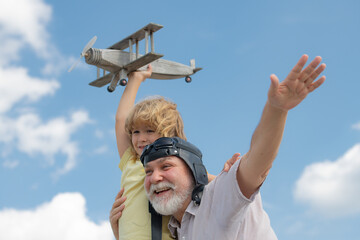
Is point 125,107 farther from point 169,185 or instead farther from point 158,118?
point 169,185

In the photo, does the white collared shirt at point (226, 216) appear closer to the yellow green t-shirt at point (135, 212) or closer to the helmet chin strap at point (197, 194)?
the helmet chin strap at point (197, 194)

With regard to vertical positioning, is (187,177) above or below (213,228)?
above

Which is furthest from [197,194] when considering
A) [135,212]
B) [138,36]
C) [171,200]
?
[138,36]

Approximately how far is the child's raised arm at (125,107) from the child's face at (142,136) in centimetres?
54

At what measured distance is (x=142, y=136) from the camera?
4664 millimetres

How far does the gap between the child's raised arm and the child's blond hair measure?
1.50 ft

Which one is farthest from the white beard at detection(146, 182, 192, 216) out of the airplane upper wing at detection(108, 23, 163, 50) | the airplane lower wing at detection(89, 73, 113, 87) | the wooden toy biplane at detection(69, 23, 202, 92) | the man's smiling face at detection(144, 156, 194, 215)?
the airplane upper wing at detection(108, 23, 163, 50)

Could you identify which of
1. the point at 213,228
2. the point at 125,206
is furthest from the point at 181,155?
the point at 125,206

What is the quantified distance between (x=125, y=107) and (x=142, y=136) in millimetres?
1230

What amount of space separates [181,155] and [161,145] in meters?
0.21

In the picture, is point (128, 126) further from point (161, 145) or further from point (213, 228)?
point (213, 228)

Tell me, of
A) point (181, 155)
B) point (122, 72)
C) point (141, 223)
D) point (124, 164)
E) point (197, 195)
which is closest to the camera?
point (197, 195)

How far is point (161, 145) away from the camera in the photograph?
12.9 ft

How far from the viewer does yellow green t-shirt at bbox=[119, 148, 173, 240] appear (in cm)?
421
